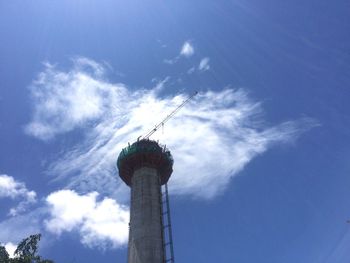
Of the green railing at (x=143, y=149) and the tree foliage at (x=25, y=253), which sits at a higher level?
the green railing at (x=143, y=149)

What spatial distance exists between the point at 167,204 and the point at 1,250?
94.1 ft

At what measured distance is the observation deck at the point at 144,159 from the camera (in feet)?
234

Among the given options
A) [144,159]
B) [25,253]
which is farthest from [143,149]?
[25,253]

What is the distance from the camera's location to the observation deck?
71438 millimetres

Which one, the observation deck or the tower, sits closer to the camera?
the tower

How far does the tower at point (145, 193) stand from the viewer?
58688mm

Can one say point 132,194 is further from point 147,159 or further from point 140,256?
point 140,256

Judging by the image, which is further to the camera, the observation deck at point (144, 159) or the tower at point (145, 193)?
the observation deck at point (144, 159)

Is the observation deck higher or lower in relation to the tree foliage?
higher

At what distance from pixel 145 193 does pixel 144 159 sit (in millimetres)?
7930

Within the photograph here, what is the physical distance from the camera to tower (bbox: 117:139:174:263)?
193 ft

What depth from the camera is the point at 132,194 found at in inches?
2657

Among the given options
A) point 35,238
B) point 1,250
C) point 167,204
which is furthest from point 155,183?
point 1,250

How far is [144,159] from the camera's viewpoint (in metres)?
71.3
